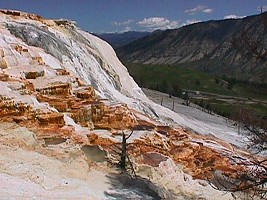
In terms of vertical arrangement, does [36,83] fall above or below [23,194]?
above

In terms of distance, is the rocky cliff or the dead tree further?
the dead tree

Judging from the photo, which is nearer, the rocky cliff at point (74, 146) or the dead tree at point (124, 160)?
the rocky cliff at point (74, 146)

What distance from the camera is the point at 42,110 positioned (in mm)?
20781

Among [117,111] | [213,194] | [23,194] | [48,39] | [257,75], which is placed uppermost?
[48,39]

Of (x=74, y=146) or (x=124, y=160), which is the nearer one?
(x=124, y=160)

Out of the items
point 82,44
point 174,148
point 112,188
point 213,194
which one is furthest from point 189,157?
point 82,44

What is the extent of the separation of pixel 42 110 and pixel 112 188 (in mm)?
6667

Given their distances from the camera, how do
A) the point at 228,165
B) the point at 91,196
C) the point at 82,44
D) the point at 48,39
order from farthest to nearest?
1. the point at 82,44
2. the point at 48,39
3. the point at 228,165
4. the point at 91,196

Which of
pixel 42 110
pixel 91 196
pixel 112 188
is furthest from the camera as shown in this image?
pixel 42 110

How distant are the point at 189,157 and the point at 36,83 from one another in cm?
1033

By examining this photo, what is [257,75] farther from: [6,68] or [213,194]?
[6,68]

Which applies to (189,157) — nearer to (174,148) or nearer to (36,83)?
(174,148)

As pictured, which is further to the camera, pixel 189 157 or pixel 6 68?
pixel 6 68

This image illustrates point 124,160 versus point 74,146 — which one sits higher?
point 74,146
